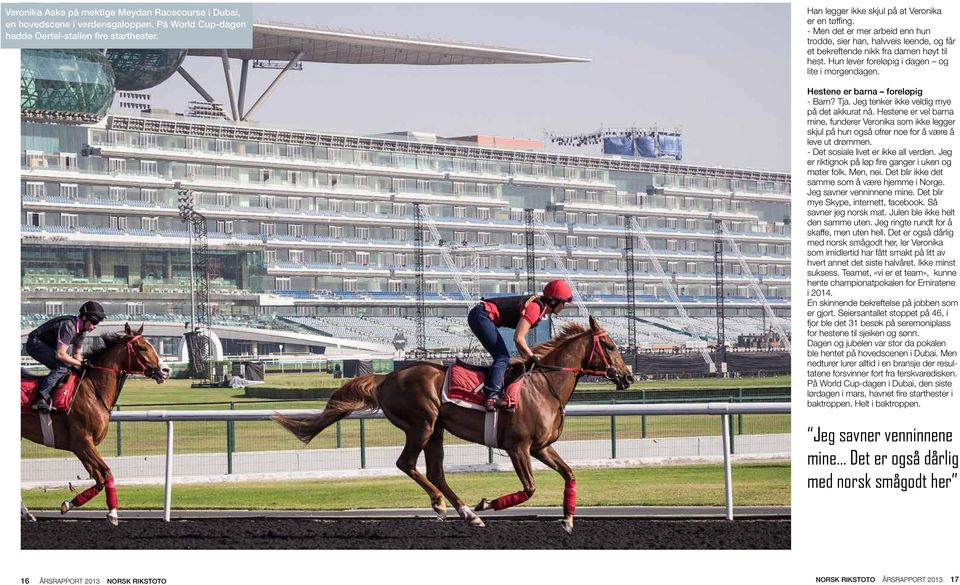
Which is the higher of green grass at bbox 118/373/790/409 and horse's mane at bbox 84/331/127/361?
horse's mane at bbox 84/331/127/361

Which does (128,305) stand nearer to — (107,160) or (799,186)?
(107,160)

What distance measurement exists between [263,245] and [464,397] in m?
66.4

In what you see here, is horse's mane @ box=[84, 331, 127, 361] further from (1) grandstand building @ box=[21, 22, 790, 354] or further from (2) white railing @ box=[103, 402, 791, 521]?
(1) grandstand building @ box=[21, 22, 790, 354]

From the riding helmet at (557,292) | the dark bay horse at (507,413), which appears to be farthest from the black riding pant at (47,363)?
the riding helmet at (557,292)

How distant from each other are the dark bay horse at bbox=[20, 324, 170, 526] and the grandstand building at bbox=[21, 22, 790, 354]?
56.2 meters

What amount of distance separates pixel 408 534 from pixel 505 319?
5.69 ft

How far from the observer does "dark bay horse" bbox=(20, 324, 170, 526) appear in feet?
35.3

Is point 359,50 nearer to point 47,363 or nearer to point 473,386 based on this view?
point 47,363

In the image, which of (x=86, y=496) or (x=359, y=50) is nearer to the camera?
(x=86, y=496)

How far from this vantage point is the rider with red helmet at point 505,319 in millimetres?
10031

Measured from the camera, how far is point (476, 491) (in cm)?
1425

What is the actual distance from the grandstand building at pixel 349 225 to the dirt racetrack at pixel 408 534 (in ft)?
186

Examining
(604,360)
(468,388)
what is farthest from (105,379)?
(604,360)

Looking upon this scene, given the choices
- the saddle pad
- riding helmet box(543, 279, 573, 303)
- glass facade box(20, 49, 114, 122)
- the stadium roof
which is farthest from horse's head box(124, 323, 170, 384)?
the stadium roof
